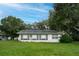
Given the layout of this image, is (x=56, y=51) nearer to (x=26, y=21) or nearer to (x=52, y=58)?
(x=52, y=58)

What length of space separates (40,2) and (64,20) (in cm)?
173

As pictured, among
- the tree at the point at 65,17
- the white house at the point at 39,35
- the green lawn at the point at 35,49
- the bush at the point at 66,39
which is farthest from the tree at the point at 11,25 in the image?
the bush at the point at 66,39

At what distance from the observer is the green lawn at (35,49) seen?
11859 mm

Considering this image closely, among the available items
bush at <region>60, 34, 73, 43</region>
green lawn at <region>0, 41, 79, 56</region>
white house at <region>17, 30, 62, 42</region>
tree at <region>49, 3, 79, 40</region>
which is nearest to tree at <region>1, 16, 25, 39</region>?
white house at <region>17, 30, 62, 42</region>

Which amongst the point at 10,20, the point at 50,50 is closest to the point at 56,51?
the point at 50,50

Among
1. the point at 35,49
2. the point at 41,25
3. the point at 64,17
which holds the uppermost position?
the point at 64,17

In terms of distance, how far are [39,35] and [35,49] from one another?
86cm

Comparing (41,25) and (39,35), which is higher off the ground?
(41,25)

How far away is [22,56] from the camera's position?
11.7 metres

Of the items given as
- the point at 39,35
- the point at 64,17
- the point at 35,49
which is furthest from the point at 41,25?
the point at 64,17

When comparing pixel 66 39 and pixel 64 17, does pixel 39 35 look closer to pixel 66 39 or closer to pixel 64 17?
pixel 66 39

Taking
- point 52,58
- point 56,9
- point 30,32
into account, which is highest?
point 56,9

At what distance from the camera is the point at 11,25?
39.7ft

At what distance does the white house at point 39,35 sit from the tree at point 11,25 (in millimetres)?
242
